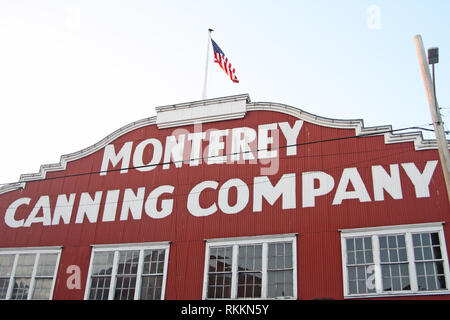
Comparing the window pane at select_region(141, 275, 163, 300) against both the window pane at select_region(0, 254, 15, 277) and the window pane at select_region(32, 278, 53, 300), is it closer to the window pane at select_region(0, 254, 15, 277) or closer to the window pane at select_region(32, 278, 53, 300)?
the window pane at select_region(32, 278, 53, 300)

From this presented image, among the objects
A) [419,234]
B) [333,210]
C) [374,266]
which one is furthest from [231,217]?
[419,234]

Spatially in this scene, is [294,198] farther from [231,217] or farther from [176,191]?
[176,191]

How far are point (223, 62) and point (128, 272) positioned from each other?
1223cm

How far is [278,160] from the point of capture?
20516 mm

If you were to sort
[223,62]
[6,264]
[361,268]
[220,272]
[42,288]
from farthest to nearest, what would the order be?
[223,62] < [6,264] < [42,288] < [220,272] < [361,268]

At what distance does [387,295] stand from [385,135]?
243 inches

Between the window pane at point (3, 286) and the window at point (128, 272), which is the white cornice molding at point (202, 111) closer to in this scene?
the window at point (128, 272)

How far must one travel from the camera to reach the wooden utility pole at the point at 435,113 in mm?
12078

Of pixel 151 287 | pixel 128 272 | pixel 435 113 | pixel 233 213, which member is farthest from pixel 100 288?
pixel 435 113

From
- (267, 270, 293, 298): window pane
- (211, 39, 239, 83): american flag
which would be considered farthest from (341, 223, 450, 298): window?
(211, 39, 239, 83): american flag

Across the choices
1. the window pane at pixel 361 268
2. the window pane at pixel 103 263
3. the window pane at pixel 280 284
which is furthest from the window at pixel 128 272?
the window pane at pixel 361 268

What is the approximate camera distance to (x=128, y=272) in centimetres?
2083

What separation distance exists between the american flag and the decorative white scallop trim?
4077mm

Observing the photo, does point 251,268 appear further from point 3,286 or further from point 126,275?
point 3,286
